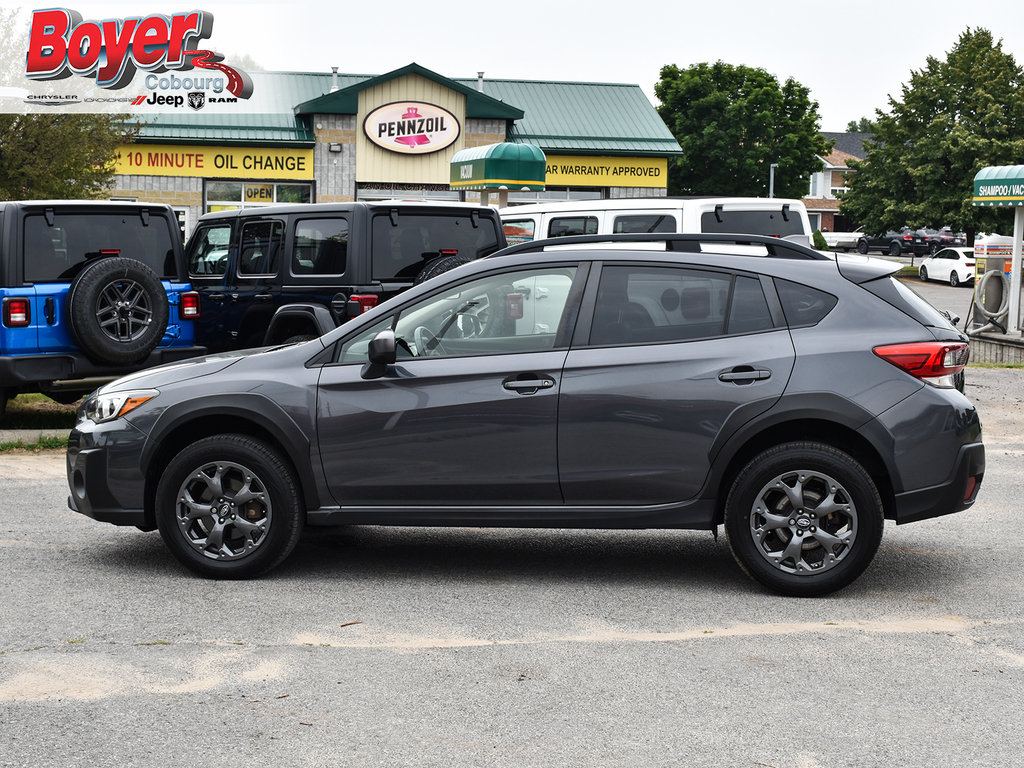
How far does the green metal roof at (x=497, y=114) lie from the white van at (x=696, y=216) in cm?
1976

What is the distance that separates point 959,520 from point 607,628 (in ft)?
11.5

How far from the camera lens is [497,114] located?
113ft

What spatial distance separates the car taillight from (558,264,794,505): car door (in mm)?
462

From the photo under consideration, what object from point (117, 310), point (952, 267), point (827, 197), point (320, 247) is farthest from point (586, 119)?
point (827, 197)

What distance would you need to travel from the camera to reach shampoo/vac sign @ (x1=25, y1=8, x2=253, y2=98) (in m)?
31.0

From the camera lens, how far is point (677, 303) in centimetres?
608

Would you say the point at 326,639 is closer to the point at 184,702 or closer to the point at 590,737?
the point at 184,702

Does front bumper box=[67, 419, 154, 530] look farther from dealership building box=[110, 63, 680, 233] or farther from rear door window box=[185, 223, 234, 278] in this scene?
dealership building box=[110, 63, 680, 233]

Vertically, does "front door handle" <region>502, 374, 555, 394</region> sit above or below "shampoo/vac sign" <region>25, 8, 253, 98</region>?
below

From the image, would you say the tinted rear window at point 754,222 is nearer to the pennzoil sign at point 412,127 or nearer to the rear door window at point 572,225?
the rear door window at point 572,225

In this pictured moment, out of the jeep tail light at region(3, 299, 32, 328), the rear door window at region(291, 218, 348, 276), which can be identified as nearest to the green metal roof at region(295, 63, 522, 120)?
the rear door window at region(291, 218, 348, 276)

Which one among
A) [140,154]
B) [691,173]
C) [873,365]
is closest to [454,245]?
[873,365]

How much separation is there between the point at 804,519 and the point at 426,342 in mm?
1989

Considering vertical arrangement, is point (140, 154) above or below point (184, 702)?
above
